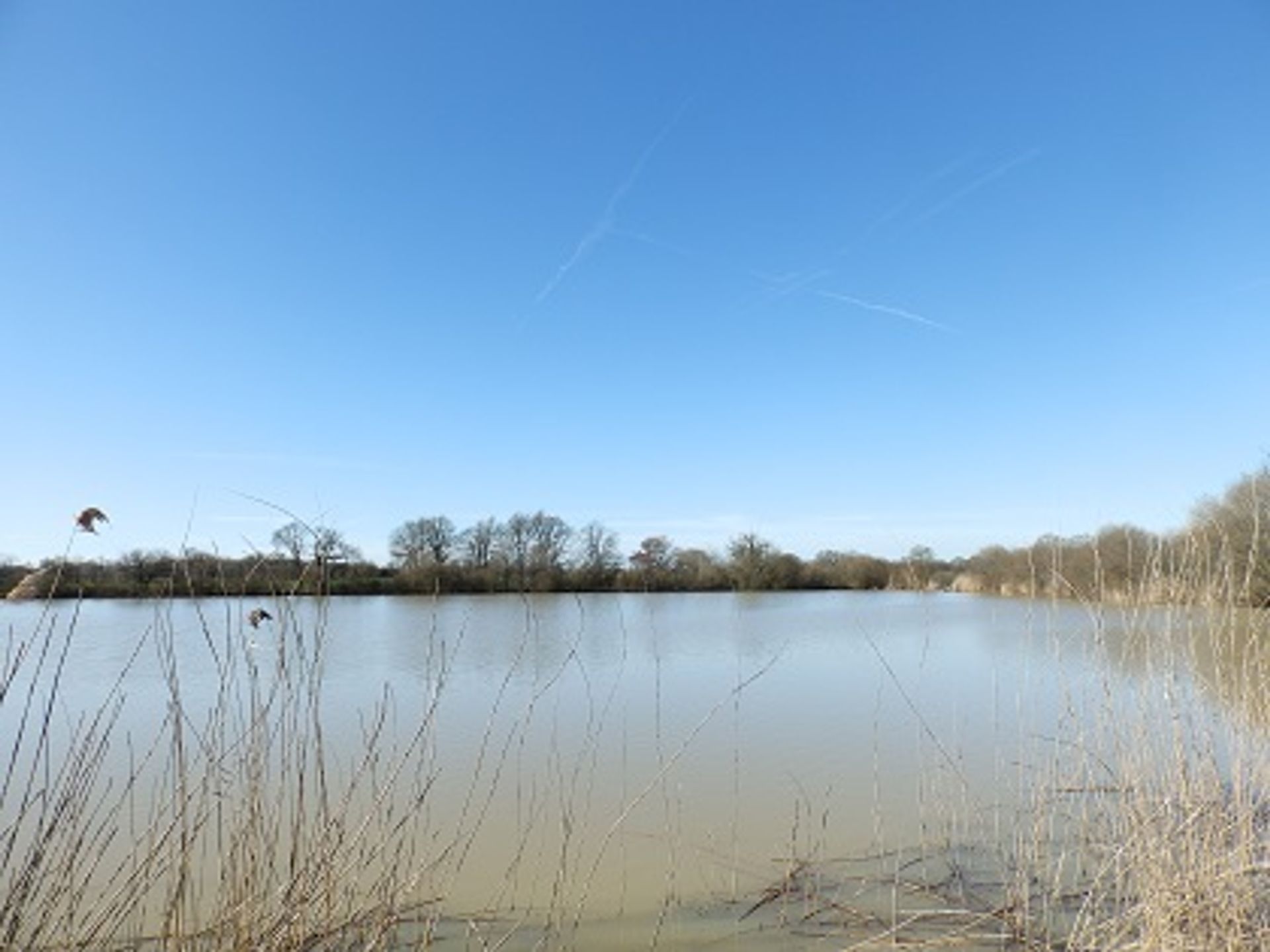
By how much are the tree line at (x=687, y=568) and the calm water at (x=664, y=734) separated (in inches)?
7.1

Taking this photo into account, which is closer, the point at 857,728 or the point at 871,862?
the point at 871,862

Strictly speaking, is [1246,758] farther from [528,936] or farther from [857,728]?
[857,728]

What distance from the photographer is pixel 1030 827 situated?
420cm

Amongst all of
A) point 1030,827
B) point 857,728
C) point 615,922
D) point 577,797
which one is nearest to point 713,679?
point 857,728

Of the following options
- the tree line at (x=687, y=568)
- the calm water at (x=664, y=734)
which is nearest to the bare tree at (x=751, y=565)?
the tree line at (x=687, y=568)

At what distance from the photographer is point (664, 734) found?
21.6ft

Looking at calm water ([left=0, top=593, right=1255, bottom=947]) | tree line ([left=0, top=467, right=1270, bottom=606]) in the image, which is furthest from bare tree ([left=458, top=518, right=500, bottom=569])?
calm water ([left=0, top=593, right=1255, bottom=947])

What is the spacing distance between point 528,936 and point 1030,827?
2.52 m

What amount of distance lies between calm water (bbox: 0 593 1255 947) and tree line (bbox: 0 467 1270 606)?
18 cm

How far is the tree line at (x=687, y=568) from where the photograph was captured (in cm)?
256

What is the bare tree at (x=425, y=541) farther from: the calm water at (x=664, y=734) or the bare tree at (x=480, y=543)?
the calm water at (x=664, y=734)

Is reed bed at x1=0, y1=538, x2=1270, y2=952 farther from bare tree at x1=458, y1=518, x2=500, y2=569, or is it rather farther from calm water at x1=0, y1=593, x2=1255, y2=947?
bare tree at x1=458, y1=518, x2=500, y2=569

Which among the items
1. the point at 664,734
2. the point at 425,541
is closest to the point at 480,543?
the point at 425,541

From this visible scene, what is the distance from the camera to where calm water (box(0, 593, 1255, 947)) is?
11.2ft
